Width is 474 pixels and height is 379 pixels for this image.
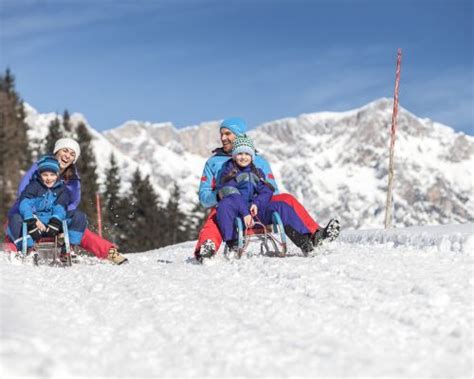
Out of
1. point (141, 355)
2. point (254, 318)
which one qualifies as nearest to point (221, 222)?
point (254, 318)

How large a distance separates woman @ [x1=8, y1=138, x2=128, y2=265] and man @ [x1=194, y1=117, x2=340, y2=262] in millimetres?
1191

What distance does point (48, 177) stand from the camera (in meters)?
7.41

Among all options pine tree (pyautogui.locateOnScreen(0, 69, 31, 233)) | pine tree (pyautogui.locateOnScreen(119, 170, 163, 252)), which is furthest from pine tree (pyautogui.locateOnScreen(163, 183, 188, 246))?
pine tree (pyautogui.locateOnScreen(0, 69, 31, 233))

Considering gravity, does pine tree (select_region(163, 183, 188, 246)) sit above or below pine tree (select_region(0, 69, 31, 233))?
below

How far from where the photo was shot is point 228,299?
13.9 ft

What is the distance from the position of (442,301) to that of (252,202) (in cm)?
393

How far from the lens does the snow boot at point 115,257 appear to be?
24.7ft

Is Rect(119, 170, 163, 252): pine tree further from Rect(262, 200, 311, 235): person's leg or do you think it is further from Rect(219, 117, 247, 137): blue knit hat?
Rect(262, 200, 311, 235): person's leg

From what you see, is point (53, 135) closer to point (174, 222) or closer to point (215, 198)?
point (174, 222)

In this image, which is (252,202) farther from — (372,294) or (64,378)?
(64,378)

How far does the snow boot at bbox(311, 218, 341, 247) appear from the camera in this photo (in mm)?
6781

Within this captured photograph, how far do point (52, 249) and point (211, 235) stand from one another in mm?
1964

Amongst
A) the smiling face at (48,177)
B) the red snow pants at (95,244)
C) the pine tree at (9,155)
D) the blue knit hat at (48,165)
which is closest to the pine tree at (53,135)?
the pine tree at (9,155)

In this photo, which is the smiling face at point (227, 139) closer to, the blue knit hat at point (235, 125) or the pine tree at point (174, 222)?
the blue knit hat at point (235, 125)
